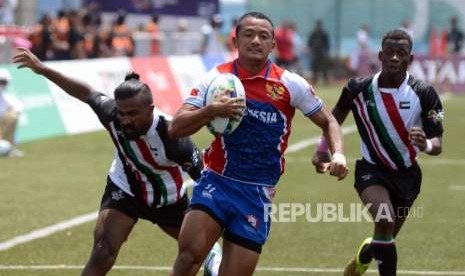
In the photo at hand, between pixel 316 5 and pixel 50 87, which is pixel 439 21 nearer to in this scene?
pixel 316 5

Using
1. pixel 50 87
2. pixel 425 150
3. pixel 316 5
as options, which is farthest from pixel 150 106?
pixel 316 5

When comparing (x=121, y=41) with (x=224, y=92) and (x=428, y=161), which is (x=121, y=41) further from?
(x=224, y=92)

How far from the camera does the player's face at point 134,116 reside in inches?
369

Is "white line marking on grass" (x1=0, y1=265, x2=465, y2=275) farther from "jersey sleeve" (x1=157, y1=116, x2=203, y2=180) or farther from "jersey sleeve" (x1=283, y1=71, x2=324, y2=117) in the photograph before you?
"jersey sleeve" (x1=283, y1=71, x2=324, y2=117)

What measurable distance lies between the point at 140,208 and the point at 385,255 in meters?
2.11

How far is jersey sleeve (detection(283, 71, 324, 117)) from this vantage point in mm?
8922

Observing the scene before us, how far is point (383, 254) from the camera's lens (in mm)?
10562

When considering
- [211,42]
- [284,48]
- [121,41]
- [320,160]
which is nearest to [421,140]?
[320,160]

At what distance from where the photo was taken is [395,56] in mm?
10570

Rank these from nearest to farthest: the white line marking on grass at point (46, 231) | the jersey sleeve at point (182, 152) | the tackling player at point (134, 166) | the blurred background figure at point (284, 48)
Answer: the tackling player at point (134, 166), the jersey sleeve at point (182, 152), the white line marking on grass at point (46, 231), the blurred background figure at point (284, 48)

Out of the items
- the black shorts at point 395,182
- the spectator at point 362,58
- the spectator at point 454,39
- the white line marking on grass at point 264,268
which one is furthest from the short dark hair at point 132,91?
the spectator at point 454,39

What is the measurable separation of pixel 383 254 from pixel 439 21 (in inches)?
1803

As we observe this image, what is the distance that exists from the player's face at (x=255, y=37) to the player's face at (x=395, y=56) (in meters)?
1.98

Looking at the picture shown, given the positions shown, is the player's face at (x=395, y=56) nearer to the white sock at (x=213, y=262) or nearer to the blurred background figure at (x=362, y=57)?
the white sock at (x=213, y=262)
